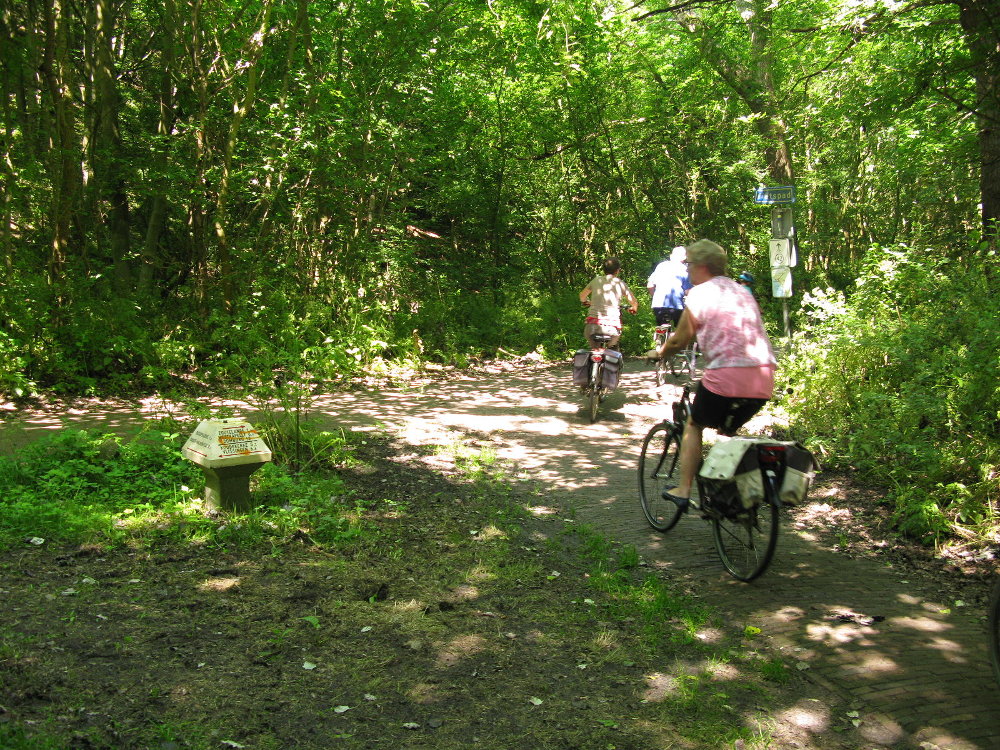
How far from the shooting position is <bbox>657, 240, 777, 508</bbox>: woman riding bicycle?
5203mm

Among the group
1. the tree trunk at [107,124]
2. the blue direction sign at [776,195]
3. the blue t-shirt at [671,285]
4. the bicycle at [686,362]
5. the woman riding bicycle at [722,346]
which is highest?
the tree trunk at [107,124]

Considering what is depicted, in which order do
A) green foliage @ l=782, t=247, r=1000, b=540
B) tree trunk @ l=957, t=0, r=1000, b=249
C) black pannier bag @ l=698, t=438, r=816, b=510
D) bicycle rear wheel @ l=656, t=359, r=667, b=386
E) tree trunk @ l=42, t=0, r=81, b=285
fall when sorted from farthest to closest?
1. bicycle rear wheel @ l=656, t=359, r=667, b=386
2. tree trunk @ l=42, t=0, r=81, b=285
3. tree trunk @ l=957, t=0, r=1000, b=249
4. green foliage @ l=782, t=247, r=1000, b=540
5. black pannier bag @ l=698, t=438, r=816, b=510

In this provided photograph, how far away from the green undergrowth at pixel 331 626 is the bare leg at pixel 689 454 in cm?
64

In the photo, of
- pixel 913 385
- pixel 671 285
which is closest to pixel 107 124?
pixel 671 285

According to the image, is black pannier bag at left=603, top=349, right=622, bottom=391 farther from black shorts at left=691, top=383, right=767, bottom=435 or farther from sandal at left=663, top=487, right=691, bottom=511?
black shorts at left=691, top=383, right=767, bottom=435

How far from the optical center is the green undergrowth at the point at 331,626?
3467mm

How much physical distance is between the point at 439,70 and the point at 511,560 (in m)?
11.4

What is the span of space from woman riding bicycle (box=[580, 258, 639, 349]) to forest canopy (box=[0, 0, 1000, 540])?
245cm

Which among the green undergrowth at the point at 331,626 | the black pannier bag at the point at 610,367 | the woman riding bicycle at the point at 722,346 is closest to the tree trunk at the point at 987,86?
the woman riding bicycle at the point at 722,346

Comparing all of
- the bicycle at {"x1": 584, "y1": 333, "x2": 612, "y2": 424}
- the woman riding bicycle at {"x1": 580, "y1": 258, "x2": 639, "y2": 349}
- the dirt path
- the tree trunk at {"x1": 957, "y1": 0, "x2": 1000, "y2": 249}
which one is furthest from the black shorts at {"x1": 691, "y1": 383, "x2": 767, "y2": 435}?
the woman riding bicycle at {"x1": 580, "y1": 258, "x2": 639, "y2": 349}

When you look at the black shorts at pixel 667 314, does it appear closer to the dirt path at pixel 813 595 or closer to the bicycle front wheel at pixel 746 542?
the dirt path at pixel 813 595

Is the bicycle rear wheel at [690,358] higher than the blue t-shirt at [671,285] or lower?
lower

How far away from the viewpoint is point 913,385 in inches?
262

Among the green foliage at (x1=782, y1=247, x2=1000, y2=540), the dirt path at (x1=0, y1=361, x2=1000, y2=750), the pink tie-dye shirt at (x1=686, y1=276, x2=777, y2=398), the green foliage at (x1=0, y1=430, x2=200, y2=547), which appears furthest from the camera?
the green foliage at (x1=782, y1=247, x2=1000, y2=540)
